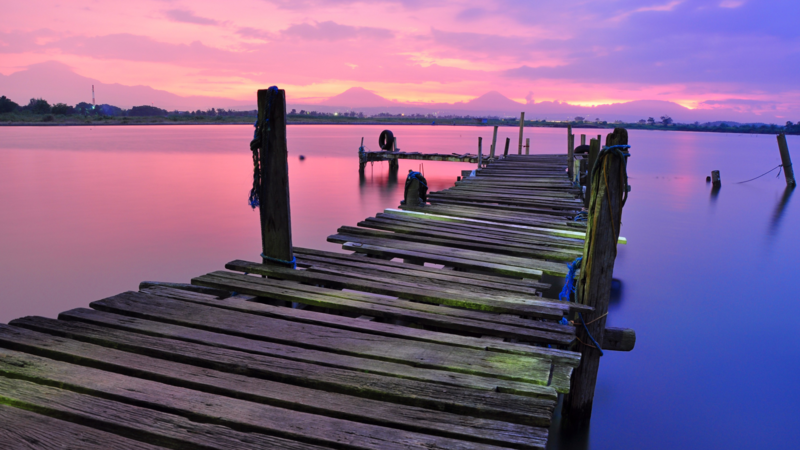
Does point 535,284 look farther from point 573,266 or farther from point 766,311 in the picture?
point 766,311

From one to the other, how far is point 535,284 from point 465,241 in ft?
5.94

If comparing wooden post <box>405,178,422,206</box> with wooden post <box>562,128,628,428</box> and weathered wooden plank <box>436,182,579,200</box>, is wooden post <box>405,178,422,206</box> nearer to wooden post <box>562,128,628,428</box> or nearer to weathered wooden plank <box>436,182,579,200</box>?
weathered wooden plank <box>436,182,579,200</box>

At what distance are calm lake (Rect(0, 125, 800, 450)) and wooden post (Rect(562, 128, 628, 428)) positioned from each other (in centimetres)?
81

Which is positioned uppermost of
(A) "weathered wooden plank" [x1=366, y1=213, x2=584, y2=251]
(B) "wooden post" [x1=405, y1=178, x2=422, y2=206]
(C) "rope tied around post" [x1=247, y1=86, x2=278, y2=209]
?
(C) "rope tied around post" [x1=247, y1=86, x2=278, y2=209]

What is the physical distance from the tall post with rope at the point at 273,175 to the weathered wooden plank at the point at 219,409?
7.30 feet

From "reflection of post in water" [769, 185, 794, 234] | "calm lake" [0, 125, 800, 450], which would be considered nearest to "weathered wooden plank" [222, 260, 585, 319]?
"calm lake" [0, 125, 800, 450]

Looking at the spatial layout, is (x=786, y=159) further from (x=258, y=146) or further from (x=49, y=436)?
(x=49, y=436)

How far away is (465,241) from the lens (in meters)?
6.69

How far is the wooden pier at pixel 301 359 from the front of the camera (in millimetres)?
2508

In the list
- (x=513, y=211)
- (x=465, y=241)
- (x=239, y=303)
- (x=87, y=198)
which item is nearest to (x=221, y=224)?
(x=87, y=198)

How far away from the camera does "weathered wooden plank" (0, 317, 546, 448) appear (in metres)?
2.47

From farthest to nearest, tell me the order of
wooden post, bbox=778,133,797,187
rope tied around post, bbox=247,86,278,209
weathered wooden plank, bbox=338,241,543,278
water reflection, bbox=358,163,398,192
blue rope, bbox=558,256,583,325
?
water reflection, bbox=358,163,398,192
wooden post, bbox=778,133,797,187
weathered wooden plank, bbox=338,241,543,278
blue rope, bbox=558,256,583,325
rope tied around post, bbox=247,86,278,209

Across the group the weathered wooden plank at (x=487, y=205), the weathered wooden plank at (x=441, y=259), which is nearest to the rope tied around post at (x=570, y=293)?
the weathered wooden plank at (x=441, y=259)

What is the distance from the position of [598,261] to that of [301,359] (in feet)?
8.29
